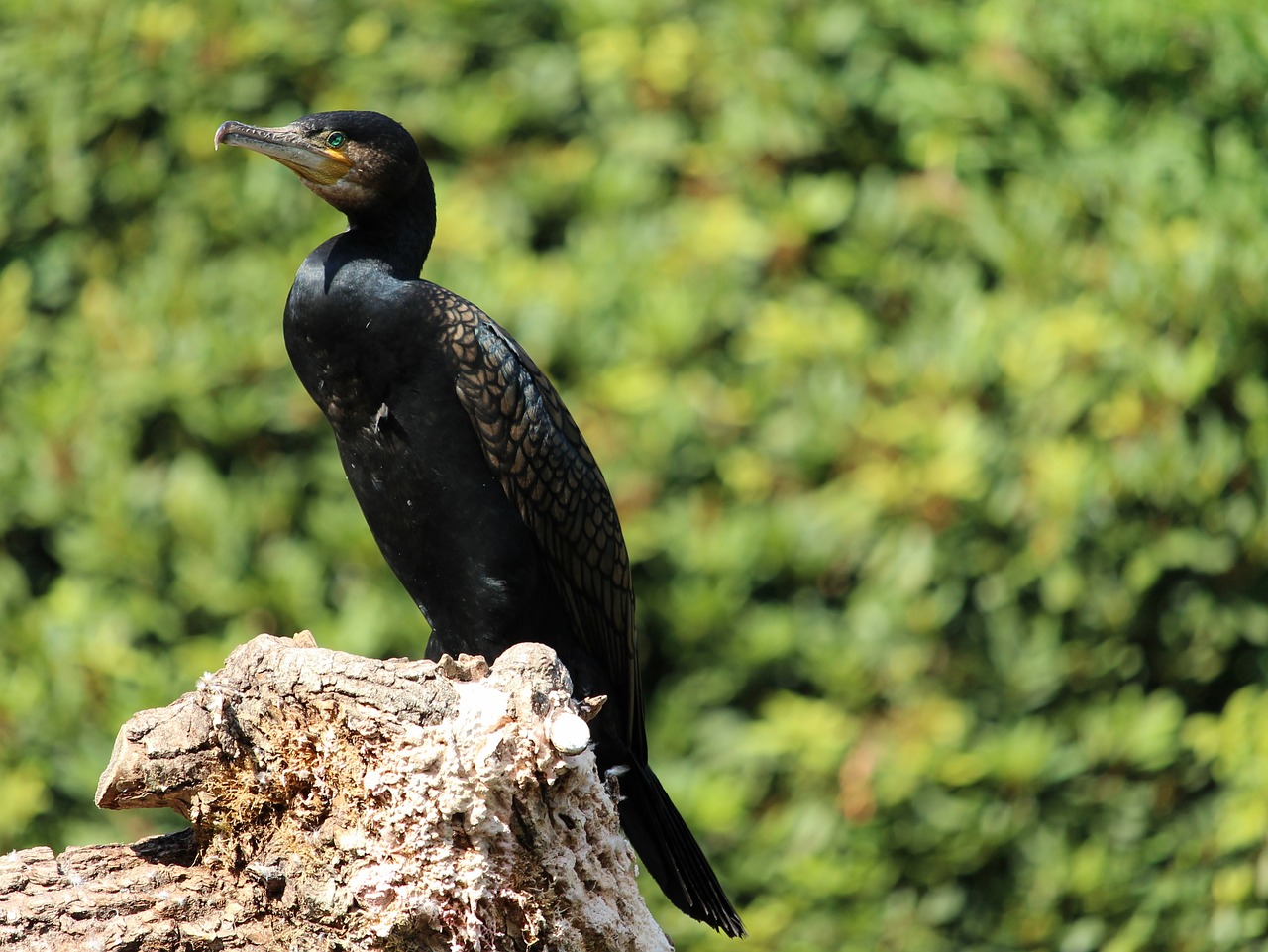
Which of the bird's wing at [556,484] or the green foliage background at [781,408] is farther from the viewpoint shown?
the green foliage background at [781,408]

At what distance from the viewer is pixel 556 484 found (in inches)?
126

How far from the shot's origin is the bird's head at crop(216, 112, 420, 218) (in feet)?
10.0

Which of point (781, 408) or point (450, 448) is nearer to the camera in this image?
point (450, 448)

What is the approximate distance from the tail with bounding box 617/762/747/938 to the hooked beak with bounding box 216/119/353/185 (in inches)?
55.8

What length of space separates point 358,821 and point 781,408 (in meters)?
2.04

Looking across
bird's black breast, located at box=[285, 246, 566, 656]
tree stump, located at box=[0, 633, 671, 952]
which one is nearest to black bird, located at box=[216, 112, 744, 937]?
bird's black breast, located at box=[285, 246, 566, 656]

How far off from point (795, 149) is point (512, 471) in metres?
1.63

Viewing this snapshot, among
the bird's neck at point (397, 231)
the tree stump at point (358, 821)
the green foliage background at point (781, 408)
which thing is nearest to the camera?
the tree stump at point (358, 821)

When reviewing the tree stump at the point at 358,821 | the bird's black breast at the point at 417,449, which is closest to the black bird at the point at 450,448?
the bird's black breast at the point at 417,449

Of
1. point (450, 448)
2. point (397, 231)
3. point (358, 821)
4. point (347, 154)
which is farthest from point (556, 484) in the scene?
point (358, 821)

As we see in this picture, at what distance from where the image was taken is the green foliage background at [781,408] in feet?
13.1

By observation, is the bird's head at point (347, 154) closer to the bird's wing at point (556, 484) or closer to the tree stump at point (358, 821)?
the bird's wing at point (556, 484)

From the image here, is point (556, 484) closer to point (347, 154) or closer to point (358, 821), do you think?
point (347, 154)

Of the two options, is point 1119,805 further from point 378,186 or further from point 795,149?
point 378,186
